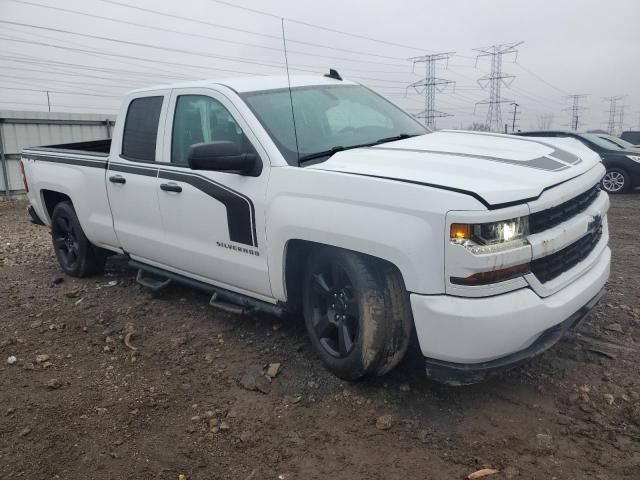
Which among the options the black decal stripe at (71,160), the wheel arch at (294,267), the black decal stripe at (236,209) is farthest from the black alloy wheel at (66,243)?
the wheel arch at (294,267)

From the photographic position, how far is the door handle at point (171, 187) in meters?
4.07

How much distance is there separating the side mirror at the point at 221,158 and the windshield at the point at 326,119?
222 mm

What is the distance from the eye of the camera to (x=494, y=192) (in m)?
2.61

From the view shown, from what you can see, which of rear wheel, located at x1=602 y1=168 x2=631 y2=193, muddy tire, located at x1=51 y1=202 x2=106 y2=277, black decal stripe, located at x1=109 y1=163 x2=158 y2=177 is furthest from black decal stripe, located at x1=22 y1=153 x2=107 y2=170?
rear wheel, located at x1=602 y1=168 x2=631 y2=193

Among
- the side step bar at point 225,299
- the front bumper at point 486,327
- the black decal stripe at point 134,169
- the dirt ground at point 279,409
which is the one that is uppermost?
the black decal stripe at point 134,169

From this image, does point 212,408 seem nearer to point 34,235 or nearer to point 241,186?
point 241,186

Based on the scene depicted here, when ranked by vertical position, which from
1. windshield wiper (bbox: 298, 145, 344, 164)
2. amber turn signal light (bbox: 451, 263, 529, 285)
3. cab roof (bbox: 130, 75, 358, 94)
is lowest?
amber turn signal light (bbox: 451, 263, 529, 285)

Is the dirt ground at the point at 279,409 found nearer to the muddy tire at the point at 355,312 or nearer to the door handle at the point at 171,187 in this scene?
the muddy tire at the point at 355,312

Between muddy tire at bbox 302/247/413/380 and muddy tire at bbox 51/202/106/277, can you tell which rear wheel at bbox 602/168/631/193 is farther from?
muddy tire at bbox 302/247/413/380

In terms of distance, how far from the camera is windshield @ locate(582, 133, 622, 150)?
40.3 feet

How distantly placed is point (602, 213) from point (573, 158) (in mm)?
402

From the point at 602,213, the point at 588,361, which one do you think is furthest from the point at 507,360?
the point at 602,213

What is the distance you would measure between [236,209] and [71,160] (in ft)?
8.72

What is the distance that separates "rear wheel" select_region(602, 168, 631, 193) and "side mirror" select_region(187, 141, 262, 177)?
10.9m
